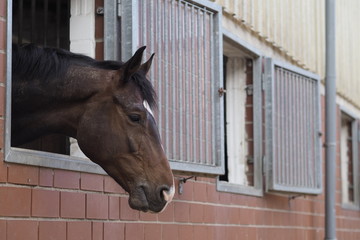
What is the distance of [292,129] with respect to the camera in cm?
873

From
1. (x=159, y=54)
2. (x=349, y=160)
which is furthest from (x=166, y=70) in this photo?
(x=349, y=160)

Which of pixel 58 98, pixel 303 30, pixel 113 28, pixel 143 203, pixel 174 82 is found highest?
pixel 303 30

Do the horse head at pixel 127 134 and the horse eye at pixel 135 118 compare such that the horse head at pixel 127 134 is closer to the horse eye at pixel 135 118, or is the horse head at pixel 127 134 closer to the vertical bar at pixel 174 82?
the horse eye at pixel 135 118

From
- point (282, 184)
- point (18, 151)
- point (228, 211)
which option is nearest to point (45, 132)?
point (18, 151)

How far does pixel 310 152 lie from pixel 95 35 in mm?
3550

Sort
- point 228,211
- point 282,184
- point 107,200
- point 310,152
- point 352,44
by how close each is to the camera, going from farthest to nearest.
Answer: point 352,44 < point 310,152 < point 282,184 < point 228,211 < point 107,200

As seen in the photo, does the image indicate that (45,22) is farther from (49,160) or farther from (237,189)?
(237,189)

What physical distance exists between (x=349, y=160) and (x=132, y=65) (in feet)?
26.6

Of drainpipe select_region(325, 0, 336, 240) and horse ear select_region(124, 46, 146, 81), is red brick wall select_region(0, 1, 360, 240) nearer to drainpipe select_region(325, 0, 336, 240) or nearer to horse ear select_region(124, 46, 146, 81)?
drainpipe select_region(325, 0, 336, 240)

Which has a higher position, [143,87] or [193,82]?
[193,82]

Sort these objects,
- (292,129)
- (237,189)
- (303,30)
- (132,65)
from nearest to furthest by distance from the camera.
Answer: (132,65) → (237,189) → (292,129) → (303,30)

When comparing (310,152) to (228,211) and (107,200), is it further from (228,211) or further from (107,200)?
(107,200)

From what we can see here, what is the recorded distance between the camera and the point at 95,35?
6.03m

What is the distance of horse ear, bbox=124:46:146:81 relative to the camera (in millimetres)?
4777
